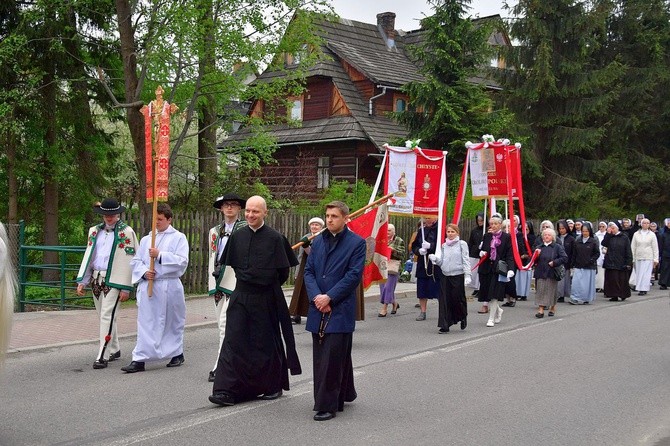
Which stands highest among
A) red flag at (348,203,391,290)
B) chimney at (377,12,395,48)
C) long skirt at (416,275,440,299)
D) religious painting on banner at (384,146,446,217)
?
chimney at (377,12,395,48)

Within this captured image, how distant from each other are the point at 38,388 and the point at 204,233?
9795 millimetres

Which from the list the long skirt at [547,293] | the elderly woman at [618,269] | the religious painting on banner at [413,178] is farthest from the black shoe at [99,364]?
the elderly woman at [618,269]

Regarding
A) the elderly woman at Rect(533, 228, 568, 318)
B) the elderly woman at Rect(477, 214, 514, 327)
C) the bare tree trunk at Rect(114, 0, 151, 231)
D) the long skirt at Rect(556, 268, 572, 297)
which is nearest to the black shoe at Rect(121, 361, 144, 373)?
the elderly woman at Rect(477, 214, 514, 327)

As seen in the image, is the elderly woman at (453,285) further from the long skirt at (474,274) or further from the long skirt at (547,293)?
the long skirt at (474,274)

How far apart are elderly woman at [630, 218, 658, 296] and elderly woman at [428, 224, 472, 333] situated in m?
10.2

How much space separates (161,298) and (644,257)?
51.7 ft

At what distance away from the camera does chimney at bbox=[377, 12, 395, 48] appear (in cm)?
4334

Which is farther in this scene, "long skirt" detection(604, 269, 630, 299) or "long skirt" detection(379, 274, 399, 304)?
"long skirt" detection(604, 269, 630, 299)

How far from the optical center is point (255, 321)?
7379mm

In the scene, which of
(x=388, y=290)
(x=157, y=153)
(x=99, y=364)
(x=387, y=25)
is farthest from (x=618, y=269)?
(x=387, y=25)

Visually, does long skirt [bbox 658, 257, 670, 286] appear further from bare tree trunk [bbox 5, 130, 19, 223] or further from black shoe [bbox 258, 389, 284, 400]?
black shoe [bbox 258, 389, 284, 400]

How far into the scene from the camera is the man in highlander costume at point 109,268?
953 centimetres

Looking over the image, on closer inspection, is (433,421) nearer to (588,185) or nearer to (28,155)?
(28,155)

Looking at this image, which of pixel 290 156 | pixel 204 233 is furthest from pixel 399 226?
pixel 290 156
